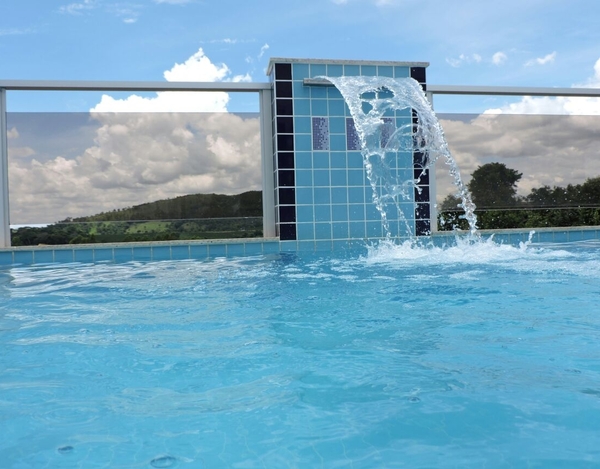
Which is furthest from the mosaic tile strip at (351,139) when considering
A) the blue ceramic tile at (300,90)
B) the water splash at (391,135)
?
Answer: the blue ceramic tile at (300,90)

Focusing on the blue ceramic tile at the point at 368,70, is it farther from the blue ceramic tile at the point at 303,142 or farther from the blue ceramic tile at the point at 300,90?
the blue ceramic tile at the point at 303,142

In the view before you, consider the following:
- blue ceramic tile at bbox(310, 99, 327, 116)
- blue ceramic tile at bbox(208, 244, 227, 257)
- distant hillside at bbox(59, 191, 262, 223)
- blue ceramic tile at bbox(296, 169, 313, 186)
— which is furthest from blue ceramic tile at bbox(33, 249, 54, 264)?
blue ceramic tile at bbox(310, 99, 327, 116)

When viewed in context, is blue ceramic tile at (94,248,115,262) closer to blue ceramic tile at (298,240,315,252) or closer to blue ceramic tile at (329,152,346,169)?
blue ceramic tile at (298,240,315,252)

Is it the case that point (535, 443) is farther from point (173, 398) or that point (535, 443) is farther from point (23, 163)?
point (23, 163)

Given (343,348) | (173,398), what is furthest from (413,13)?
(173,398)

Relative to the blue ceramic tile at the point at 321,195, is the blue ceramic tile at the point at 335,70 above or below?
above

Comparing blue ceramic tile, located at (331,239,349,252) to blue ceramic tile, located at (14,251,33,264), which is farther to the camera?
blue ceramic tile, located at (331,239,349,252)

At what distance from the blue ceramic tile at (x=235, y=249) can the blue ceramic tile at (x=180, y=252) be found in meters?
0.57

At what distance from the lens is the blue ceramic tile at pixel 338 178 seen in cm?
811

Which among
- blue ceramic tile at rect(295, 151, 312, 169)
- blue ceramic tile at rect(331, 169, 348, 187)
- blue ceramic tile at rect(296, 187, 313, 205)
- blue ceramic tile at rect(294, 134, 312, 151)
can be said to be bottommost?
blue ceramic tile at rect(296, 187, 313, 205)

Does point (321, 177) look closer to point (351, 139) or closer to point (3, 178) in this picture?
point (351, 139)

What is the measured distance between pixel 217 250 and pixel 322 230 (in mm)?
1615

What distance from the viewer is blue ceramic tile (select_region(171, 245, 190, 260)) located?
289 inches

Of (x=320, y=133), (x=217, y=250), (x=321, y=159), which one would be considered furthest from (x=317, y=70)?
(x=217, y=250)
